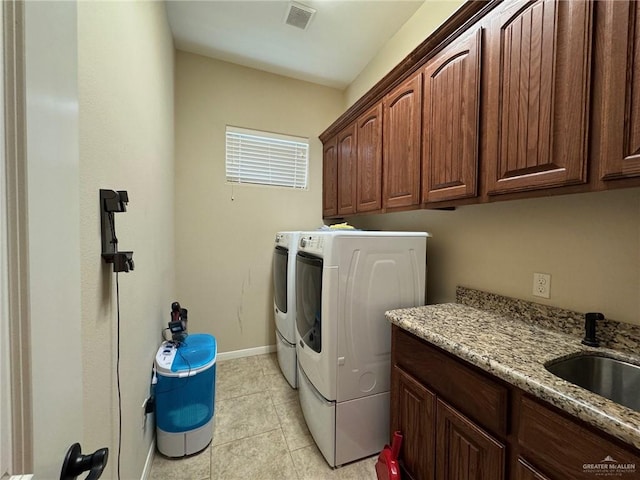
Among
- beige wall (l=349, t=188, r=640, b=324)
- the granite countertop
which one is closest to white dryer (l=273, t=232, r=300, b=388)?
the granite countertop

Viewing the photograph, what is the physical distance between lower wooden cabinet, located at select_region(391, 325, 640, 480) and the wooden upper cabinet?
78 cm

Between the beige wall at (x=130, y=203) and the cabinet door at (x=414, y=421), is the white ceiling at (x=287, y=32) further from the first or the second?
the cabinet door at (x=414, y=421)

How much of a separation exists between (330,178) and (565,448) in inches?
98.8

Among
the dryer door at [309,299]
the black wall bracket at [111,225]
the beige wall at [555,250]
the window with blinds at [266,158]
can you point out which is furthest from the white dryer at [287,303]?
the black wall bracket at [111,225]

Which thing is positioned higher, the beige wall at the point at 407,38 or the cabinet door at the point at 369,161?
the beige wall at the point at 407,38

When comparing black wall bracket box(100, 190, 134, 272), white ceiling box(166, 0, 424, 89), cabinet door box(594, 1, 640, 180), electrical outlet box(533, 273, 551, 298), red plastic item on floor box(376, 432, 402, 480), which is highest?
white ceiling box(166, 0, 424, 89)

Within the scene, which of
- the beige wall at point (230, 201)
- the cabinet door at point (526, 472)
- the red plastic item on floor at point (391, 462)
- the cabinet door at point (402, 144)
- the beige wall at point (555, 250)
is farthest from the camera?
the beige wall at point (230, 201)

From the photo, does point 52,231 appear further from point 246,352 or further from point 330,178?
point 246,352

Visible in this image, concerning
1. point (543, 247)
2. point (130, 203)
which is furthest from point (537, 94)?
point (130, 203)

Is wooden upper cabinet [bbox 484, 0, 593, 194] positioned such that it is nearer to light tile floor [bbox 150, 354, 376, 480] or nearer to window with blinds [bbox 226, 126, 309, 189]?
light tile floor [bbox 150, 354, 376, 480]

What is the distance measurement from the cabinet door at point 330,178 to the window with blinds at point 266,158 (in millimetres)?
218

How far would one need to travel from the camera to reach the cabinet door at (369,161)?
6.63 ft

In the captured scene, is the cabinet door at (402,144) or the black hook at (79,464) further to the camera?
the cabinet door at (402,144)

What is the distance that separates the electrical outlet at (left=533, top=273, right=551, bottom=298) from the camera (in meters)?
1.29
